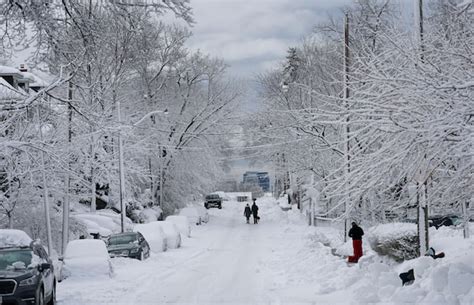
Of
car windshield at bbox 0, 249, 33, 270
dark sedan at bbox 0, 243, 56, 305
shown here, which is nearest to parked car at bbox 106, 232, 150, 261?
dark sedan at bbox 0, 243, 56, 305

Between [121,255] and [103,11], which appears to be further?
[121,255]

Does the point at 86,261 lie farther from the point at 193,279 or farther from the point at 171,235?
the point at 171,235

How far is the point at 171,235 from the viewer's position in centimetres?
3325

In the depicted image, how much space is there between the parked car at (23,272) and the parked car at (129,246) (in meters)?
10.4

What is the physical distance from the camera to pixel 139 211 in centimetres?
4828

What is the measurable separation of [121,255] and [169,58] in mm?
28331

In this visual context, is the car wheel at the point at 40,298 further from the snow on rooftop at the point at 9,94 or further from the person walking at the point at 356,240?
the person walking at the point at 356,240

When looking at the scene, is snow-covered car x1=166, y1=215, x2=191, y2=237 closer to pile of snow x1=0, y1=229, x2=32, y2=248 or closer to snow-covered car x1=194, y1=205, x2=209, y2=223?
snow-covered car x1=194, y1=205, x2=209, y2=223

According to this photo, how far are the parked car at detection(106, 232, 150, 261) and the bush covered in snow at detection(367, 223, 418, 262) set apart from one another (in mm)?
10630

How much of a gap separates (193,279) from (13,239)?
5725 mm

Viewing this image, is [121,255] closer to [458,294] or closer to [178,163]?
[458,294]

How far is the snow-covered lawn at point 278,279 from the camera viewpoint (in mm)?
11391

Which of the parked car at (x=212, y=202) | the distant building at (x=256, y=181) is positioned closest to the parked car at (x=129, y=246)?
the parked car at (x=212, y=202)

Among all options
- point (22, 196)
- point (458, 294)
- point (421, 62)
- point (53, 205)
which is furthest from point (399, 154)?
point (53, 205)
